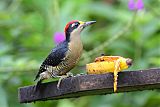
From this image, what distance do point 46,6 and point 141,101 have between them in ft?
5.53

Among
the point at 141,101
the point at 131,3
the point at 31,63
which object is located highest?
the point at 131,3

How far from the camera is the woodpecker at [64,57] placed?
496cm

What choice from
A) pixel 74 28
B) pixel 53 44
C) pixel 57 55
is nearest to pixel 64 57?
pixel 57 55

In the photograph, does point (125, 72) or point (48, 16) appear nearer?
point (125, 72)

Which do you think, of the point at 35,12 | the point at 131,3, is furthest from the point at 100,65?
the point at 35,12

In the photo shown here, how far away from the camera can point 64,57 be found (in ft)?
16.3

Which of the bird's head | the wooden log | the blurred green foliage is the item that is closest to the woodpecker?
the bird's head

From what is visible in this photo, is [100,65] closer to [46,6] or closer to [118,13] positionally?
[46,6]

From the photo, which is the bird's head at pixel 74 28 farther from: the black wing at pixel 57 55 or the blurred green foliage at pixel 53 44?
the blurred green foliage at pixel 53 44

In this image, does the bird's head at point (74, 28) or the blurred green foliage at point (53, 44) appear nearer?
the bird's head at point (74, 28)

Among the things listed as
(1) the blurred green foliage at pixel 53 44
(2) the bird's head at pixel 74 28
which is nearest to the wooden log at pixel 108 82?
(2) the bird's head at pixel 74 28

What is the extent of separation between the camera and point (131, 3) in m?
6.65

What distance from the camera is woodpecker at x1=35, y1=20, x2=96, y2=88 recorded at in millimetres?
4957

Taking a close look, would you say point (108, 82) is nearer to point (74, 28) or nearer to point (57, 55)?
point (57, 55)
